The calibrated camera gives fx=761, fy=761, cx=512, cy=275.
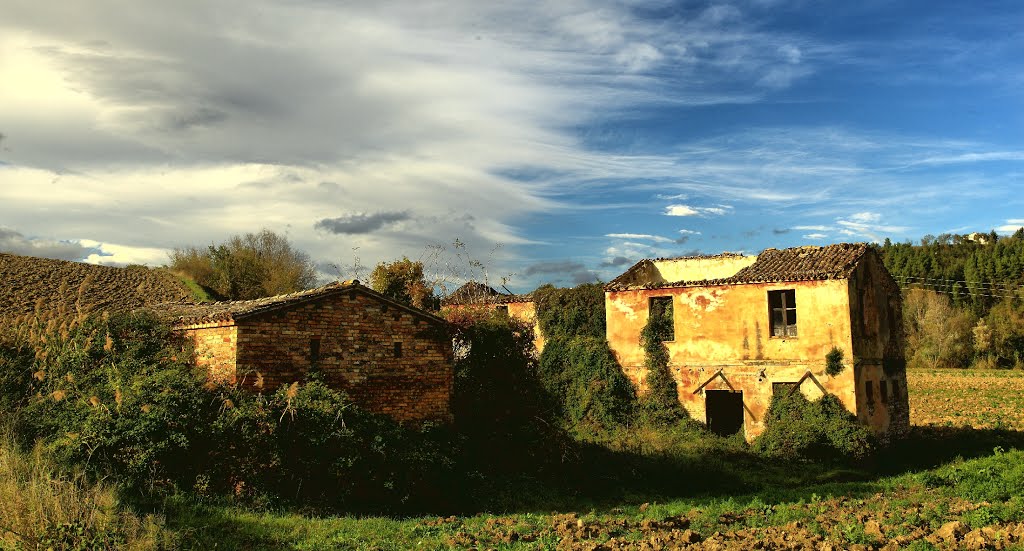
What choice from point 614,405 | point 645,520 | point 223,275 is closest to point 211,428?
point 645,520

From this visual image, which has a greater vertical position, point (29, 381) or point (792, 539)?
point (29, 381)

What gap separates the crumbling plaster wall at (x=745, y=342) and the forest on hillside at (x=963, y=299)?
44.6 meters

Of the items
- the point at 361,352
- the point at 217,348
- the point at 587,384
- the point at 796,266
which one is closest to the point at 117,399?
the point at 217,348

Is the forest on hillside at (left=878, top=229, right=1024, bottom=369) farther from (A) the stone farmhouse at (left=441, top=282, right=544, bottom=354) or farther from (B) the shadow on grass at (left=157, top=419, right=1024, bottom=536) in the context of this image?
(A) the stone farmhouse at (left=441, top=282, right=544, bottom=354)

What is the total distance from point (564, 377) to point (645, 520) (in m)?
15.8

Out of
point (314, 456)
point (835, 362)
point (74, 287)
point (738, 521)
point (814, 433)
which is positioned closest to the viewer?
point (314, 456)

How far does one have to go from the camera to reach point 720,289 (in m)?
26.8

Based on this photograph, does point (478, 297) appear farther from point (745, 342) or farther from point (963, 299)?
point (963, 299)

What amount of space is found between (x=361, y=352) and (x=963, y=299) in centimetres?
7327

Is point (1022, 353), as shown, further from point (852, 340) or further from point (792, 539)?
point (792, 539)

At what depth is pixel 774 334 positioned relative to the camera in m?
25.9

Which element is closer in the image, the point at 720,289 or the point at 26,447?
the point at 26,447

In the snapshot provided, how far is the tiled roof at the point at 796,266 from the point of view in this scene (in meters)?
25.4

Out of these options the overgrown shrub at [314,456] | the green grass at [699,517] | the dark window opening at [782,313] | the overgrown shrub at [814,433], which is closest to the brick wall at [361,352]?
the overgrown shrub at [314,456]
